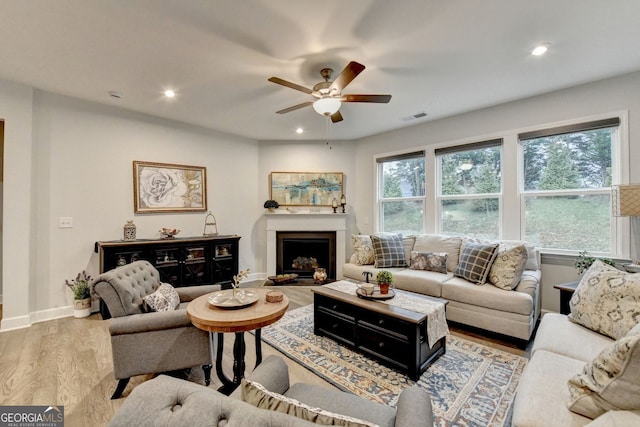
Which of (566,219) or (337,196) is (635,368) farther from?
(337,196)

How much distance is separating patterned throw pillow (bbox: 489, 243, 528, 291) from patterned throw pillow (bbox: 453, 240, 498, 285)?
0.08 meters

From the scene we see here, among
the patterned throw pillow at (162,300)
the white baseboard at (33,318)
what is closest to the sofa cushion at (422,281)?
the patterned throw pillow at (162,300)

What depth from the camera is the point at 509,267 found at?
299cm

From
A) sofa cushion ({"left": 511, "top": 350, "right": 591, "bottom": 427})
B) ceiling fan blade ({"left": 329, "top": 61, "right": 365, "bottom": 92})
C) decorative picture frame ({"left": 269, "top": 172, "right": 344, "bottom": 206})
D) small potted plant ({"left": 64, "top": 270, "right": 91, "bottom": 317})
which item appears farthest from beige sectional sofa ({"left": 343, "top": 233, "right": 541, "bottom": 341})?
small potted plant ({"left": 64, "top": 270, "right": 91, "bottom": 317})

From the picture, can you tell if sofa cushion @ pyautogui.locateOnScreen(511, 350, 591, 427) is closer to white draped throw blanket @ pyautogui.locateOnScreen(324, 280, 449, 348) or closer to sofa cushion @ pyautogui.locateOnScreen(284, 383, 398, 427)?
sofa cushion @ pyautogui.locateOnScreen(284, 383, 398, 427)

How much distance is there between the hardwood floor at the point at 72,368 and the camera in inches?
74.7

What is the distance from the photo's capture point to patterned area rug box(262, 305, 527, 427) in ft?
6.06

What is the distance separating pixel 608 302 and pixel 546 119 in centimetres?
251

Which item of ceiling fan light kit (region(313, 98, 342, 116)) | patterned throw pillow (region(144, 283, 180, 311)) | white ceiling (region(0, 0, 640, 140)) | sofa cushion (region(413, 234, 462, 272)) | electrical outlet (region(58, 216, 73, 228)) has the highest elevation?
white ceiling (region(0, 0, 640, 140))

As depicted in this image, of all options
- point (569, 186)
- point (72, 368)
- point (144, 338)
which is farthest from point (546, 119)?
point (72, 368)

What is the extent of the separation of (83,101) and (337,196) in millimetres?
4083

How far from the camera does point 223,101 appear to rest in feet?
11.9

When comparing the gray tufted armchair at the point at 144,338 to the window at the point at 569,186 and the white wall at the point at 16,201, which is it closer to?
the white wall at the point at 16,201

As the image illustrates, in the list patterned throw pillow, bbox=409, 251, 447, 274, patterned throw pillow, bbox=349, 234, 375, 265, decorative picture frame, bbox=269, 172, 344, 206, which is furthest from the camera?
decorative picture frame, bbox=269, 172, 344, 206
